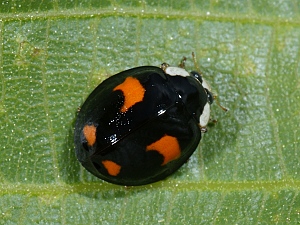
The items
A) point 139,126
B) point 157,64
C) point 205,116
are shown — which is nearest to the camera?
point 139,126

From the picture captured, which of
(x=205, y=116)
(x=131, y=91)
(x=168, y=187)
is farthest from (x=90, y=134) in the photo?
(x=205, y=116)

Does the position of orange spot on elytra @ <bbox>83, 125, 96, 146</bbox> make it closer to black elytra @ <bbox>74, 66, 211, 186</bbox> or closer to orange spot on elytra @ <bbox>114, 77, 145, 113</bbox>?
black elytra @ <bbox>74, 66, 211, 186</bbox>

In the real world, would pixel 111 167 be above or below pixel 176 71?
below

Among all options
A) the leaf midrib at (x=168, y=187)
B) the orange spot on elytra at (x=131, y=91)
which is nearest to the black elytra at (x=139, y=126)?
the orange spot on elytra at (x=131, y=91)

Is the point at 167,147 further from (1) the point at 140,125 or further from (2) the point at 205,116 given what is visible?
(2) the point at 205,116

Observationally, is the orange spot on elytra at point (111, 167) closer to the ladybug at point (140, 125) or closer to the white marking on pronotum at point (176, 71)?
the ladybug at point (140, 125)

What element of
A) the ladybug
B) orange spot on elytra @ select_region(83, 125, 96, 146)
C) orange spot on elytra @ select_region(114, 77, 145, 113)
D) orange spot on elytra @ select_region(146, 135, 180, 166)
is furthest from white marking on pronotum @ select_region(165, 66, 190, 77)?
orange spot on elytra @ select_region(83, 125, 96, 146)

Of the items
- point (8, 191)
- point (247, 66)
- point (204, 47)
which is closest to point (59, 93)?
point (8, 191)
